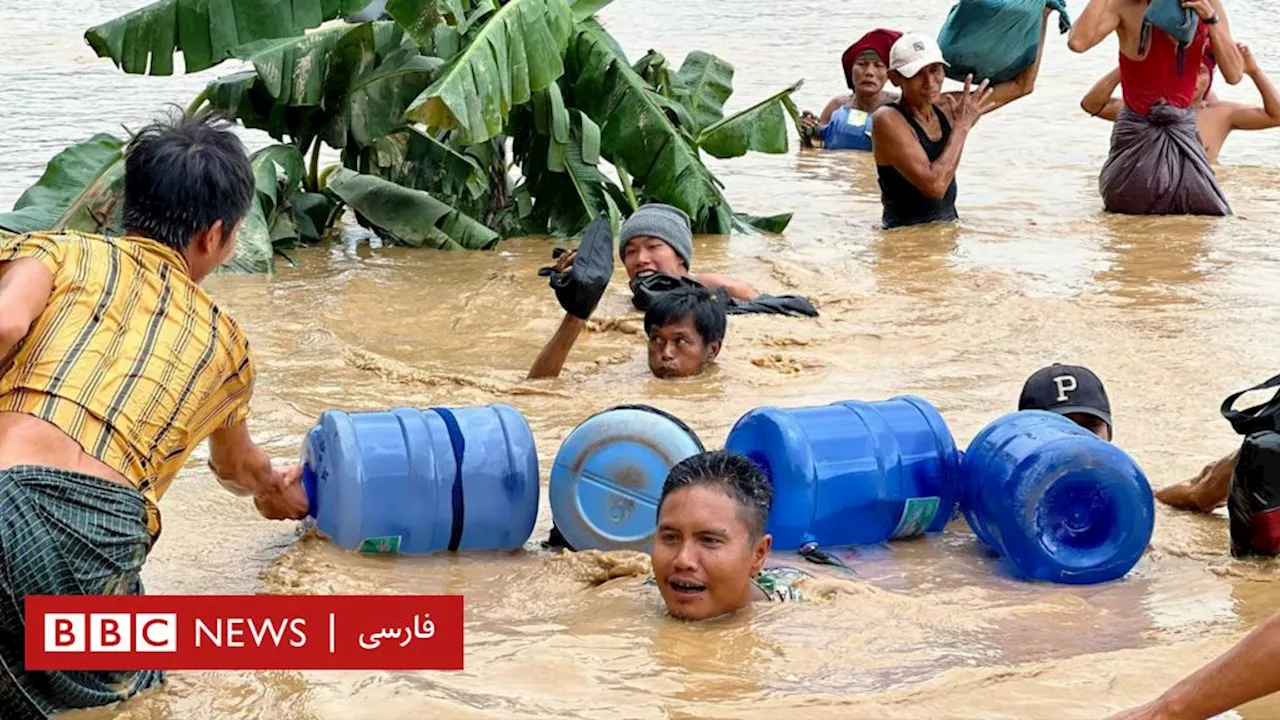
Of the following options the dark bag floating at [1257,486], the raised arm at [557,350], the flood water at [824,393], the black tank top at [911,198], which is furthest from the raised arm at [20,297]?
the black tank top at [911,198]

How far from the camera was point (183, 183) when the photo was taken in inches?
159

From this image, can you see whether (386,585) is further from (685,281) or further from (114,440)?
(685,281)

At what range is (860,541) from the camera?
5406 millimetres

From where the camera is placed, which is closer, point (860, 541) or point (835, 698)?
point (835, 698)

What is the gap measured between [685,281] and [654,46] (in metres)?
13.2

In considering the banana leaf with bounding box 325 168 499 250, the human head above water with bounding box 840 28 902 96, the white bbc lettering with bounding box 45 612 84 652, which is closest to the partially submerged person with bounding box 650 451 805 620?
the white bbc lettering with bounding box 45 612 84 652

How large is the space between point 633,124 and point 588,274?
3367mm

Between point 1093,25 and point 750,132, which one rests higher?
point 1093,25

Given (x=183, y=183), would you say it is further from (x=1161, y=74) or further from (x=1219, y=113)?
(x=1219, y=113)

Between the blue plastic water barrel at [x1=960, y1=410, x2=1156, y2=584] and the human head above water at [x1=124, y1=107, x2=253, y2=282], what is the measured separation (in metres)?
2.27

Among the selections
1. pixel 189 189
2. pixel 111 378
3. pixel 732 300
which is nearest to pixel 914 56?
pixel 732 300

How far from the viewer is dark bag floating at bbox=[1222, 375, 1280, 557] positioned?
16.2ft

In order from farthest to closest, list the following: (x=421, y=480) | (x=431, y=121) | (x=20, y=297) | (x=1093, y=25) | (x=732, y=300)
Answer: (x=1093, y=25)
(x=732, y=300)
(x=431, y=121)
(x=421, y=480)
(x=20, y=297)

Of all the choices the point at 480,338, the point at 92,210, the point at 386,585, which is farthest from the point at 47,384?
the point at 92,210
